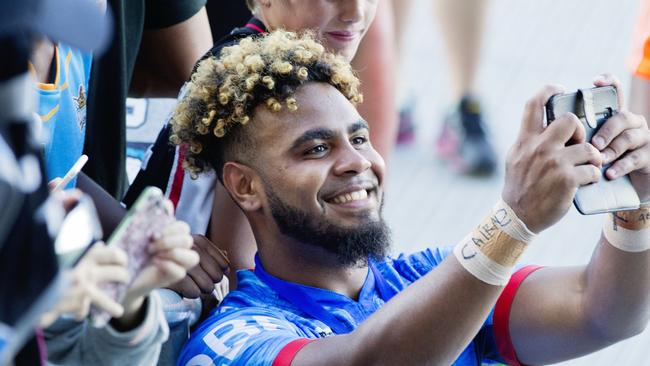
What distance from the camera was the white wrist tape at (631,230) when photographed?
8.25 feet

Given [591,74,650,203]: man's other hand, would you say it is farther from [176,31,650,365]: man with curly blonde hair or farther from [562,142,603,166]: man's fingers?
[562,142,603,166]: man's fingers

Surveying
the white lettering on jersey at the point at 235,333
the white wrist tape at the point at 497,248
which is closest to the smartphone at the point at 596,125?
the white wrist tape at the point at 497,248

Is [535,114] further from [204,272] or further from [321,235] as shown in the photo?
[204,272]

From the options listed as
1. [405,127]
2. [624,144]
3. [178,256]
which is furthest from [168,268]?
[405,127]

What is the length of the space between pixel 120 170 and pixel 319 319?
0.79 metres

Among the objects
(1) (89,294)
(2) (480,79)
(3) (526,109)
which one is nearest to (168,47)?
(3) (526,109)

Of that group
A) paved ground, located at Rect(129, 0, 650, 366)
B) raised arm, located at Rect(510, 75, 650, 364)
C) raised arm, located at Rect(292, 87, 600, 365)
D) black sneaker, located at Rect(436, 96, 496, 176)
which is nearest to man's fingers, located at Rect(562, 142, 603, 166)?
raised arm, located at Rect(292, 87, 600, 365)

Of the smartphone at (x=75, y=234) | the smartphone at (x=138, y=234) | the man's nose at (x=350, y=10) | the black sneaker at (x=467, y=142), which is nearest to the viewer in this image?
the smartphone at (x=75, y=234)

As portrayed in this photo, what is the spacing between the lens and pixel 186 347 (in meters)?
2.54

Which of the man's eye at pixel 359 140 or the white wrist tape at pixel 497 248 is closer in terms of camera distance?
the white wrist tape at pixel 497 248

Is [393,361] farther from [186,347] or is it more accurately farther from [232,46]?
[232,46]

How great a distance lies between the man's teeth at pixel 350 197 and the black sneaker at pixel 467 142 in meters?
3.22

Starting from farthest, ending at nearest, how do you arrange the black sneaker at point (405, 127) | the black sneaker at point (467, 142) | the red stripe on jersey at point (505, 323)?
1. the black sneaker at point (405, 127)
2. the black sneaker at point (467, 142)
3. the red stripe on jersey at point (505, 323)

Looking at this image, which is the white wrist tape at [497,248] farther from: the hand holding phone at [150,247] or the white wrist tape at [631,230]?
the hand holding phone at [150,247]
